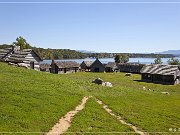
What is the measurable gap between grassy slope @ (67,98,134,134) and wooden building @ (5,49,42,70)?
3306 centimetres

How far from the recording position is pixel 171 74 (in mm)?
80375

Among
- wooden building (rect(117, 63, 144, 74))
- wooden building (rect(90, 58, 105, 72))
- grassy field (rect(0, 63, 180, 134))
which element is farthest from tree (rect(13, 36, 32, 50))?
grassy field (rect(0, 63, 180, 134))

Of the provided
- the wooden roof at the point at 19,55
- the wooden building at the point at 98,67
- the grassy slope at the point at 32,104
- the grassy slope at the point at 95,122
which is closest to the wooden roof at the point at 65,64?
the wooden building at the point at 98,67

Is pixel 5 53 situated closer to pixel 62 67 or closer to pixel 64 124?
pixel 64 124

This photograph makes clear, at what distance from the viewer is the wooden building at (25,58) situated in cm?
5731

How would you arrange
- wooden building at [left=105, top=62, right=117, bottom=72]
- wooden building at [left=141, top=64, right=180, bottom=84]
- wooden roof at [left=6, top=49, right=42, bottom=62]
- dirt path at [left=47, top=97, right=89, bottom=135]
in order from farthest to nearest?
wooden building at [left=105, top=62, right=117, bottom=72], wooden building at [left=141, top=64, right=180, bottom=84], wooden roof at [left=6, top=49, right=42, bottom=62], dirt path at [left=47, top=97, right=89, bottom=135]

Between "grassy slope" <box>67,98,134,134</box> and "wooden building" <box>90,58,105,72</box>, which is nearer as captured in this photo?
"grassy slope" <box>67,98,134,134</box>

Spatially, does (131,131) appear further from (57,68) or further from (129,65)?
(129,65)

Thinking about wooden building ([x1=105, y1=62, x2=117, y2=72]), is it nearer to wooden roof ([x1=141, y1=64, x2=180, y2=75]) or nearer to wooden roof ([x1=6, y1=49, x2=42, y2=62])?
wooden roof ([x1=141, y1=64, x2=180, y2=75])

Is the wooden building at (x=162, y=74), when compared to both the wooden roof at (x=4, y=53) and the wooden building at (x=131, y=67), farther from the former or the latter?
the wooden roof at (x=4, y=53)

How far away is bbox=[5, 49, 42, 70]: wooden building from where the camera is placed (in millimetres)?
57312

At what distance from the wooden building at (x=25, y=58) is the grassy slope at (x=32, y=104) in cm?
2059

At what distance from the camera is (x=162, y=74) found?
270 ft

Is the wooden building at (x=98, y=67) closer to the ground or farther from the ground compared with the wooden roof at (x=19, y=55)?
closer to the ground
